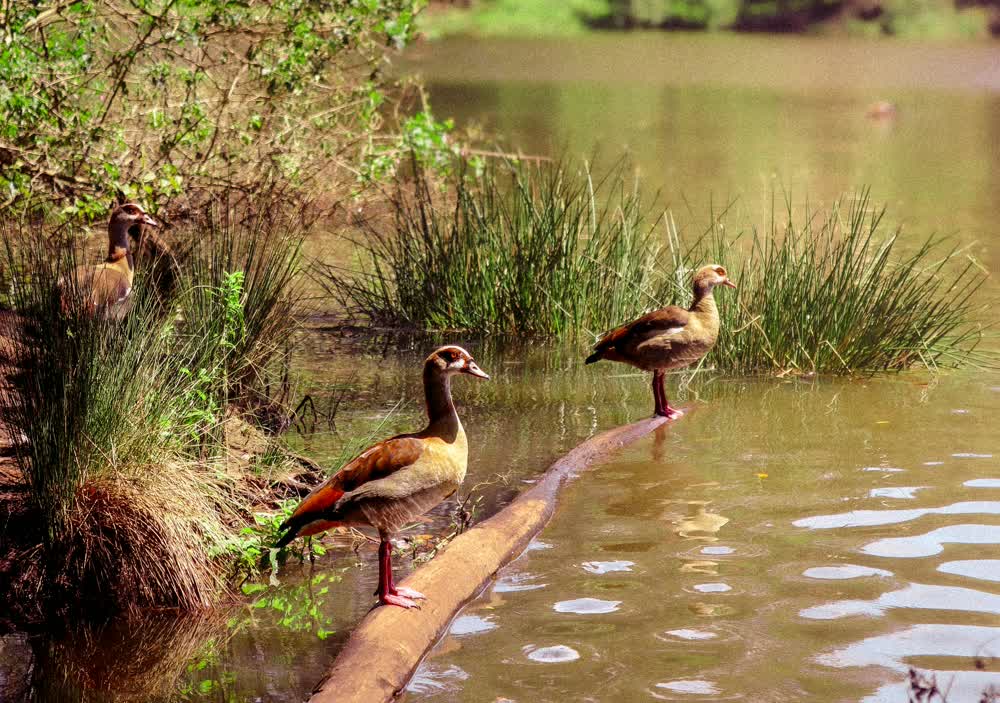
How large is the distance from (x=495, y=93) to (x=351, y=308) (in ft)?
83.9

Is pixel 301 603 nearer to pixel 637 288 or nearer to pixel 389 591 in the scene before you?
pixel 389 591

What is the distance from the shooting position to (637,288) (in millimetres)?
9156

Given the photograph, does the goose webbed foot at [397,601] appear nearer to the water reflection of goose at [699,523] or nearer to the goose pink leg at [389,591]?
the goose pink leg at [389,591]

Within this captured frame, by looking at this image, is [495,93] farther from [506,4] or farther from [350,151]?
[506,4]

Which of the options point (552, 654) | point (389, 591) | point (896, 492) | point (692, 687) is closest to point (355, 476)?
point (389, 591)

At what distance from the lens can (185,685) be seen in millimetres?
4777

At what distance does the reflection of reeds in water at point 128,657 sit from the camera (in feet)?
15.5

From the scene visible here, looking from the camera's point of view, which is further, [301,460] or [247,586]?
[301,460]

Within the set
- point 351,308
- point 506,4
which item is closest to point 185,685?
point 351,308

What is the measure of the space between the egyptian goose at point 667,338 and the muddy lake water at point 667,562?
1.15 ft

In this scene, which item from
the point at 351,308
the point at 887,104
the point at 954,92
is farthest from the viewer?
the point at 954,92

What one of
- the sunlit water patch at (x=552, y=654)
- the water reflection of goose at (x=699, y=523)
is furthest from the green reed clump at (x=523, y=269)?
the sunlit water patch at (x=552, y=654)

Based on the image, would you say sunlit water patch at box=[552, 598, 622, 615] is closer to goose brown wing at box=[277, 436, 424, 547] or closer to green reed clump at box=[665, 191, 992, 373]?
goose brown wing at box=[277, 436, 424, 547]

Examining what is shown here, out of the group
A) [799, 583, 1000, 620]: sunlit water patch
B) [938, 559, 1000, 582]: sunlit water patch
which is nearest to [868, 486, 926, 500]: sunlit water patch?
[938, 559, 1000, 582]: sunlit water patch
